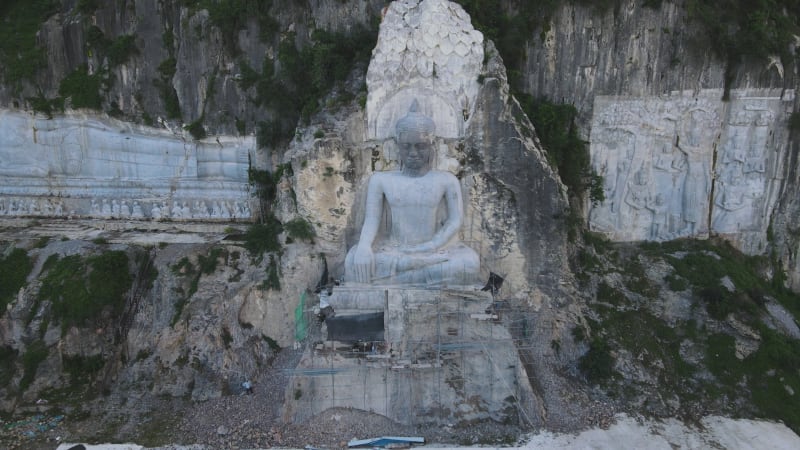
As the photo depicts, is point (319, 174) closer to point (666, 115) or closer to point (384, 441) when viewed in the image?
point (384, 441)

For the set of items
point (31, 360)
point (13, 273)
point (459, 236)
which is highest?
point (459, 236)

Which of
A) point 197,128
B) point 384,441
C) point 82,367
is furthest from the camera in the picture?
point 197,128

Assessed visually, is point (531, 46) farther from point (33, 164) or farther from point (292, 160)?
point (33, 164)

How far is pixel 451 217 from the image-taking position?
988 cm

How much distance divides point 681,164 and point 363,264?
7.43 m

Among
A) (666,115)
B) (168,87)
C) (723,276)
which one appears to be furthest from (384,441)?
(168,87)

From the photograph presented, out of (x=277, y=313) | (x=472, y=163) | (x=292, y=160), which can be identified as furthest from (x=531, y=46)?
(x=277, y=313)

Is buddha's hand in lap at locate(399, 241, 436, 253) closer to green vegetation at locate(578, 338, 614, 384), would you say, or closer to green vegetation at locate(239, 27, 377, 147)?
green vegetation at locate(239, 27, 377, 147)

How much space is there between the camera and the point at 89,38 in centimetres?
1361

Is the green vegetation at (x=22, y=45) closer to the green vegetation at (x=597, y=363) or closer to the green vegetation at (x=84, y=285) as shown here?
the green vegetation at (x=84, y=285)

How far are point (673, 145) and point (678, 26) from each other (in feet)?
7.79

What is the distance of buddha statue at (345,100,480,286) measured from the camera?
31.4ft

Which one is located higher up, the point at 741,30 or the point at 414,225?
the point at 741,30

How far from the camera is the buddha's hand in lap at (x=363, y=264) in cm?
952
